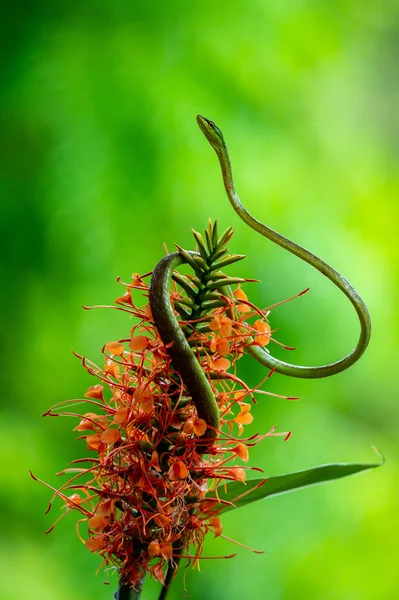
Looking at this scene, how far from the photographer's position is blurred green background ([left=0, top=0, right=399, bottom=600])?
59.6 inches

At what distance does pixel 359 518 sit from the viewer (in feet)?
5.29

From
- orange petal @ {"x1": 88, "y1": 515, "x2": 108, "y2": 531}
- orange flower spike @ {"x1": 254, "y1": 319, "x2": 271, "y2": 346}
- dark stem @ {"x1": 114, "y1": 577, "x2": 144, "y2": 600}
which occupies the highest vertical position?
orange flower spike @ {"x1": 254, "y1": 319, "x2": 271, "y2": 346}

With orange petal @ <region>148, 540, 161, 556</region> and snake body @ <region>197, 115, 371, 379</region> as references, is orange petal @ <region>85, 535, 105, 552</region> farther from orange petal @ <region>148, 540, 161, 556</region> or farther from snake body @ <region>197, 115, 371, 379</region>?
snake body @ <region>197, 115, 371, 379</region>

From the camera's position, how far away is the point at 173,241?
60.7 inches

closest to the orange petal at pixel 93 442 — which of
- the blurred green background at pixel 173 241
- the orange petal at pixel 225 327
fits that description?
the orange petal at pixel 225 327

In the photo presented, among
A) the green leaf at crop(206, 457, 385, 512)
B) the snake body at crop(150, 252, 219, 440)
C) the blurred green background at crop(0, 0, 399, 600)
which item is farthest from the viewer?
the blurred green background at crop(0, 0, 399, 600)

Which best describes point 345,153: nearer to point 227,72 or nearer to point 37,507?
point 227,72

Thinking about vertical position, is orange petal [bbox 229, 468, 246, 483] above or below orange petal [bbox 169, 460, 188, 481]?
above

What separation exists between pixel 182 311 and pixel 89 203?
3.90 feet

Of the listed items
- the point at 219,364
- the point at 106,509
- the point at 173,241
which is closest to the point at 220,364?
the point at 219,364

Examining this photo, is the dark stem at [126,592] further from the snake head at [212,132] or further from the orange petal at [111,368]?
the snake head at [212,132]

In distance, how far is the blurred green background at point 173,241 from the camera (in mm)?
1514

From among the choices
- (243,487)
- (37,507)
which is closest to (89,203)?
(37,507)

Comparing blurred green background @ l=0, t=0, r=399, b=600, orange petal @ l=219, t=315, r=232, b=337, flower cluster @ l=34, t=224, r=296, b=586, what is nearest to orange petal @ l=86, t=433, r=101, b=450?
flower cluster @ l=34, t=224, r=296, b=586
